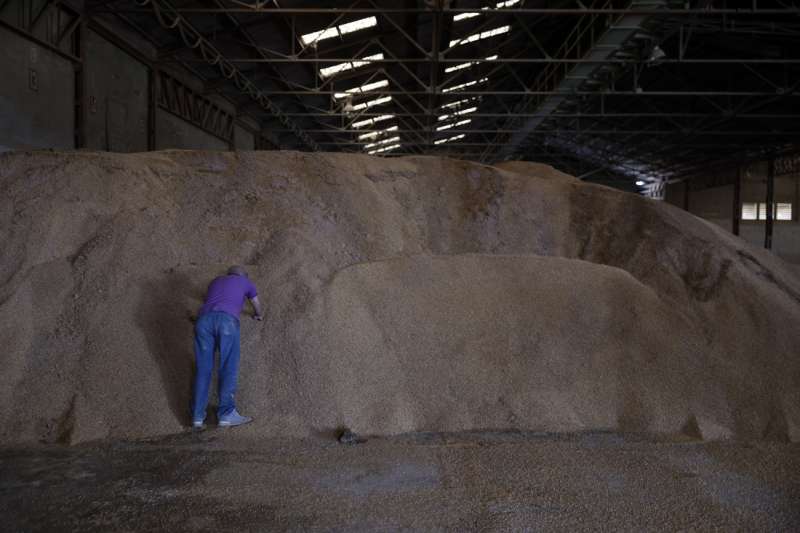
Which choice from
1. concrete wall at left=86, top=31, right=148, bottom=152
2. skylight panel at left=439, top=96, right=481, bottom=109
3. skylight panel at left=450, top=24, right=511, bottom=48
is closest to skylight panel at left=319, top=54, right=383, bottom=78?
skylight panel at left=450, top=24, right=511, bottom=48

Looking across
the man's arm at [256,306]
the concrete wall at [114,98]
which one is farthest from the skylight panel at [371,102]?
the man's arm at [256,306]

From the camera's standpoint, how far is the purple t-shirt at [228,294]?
19.0 feet

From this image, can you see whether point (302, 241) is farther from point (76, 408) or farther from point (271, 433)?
point (76, 408)

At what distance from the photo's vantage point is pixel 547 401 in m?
5.98

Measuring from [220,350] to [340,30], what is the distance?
38.4 ft

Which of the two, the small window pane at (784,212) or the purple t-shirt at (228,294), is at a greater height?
the small window pane at (784,212)

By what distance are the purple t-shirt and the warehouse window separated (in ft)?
99.7

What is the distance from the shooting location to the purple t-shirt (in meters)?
5.80

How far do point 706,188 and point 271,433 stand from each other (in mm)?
32692

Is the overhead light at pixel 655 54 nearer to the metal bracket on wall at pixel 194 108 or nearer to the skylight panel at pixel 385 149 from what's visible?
the metal bracket on wall at pixel 194 108

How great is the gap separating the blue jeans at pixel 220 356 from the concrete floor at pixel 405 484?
0.30 m

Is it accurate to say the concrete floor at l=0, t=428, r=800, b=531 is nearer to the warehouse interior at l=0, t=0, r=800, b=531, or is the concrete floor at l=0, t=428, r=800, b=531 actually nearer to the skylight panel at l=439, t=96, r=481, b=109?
the warehouse interior at l=0, t=0, r=800, b=531

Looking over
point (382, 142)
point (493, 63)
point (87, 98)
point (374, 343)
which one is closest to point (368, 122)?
point (382, 142)

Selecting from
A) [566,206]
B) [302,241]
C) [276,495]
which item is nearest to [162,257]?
[302,241]
